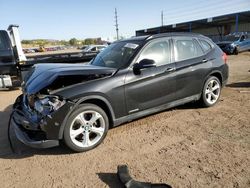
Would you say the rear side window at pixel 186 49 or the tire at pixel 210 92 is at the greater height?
the rear side window at pixel 186 49

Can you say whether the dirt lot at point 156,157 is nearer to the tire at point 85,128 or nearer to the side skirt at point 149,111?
the tire at point 85,128

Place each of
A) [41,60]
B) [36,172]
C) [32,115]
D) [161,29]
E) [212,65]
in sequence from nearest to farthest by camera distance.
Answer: [36,172]
[32,115]
[212,65]
[41,60]
[161,29]

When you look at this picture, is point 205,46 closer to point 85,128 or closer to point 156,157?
point 156,157

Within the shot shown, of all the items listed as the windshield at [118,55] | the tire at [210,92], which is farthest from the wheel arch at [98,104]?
the tire at [210,92]

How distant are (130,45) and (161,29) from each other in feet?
141

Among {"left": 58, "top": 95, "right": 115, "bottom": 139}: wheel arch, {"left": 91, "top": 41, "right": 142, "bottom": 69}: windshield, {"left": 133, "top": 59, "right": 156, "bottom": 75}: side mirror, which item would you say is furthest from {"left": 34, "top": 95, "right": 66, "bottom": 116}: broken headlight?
{"left": 133, "top": 59, "right": 156, "bottom": 75}: side mirror

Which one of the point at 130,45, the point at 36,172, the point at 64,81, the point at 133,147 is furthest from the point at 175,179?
the point at 130,45

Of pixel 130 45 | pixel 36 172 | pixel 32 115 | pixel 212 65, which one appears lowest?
pixel 36 172

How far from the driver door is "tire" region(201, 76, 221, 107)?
1048 millimetres

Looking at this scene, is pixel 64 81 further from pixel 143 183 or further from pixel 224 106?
pixel 224 106

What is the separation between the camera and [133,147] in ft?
14.0

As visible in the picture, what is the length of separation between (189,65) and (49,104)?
3029 millimetres

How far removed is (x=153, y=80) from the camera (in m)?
4.91

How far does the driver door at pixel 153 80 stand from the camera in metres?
4.68
